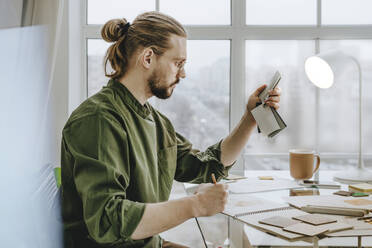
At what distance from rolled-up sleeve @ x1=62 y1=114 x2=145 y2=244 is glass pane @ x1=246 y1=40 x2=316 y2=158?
191cm

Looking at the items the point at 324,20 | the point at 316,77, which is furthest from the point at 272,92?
the point at 324,20

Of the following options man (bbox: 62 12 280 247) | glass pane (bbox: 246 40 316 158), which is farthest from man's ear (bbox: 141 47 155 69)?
glass pane (bbox: 246 40 316 158)

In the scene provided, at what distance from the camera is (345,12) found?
2.64m

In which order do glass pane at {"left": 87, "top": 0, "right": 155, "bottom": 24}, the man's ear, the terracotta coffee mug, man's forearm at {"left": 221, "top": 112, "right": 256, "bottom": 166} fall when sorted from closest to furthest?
the man's ear < man's forearm at {"left": 221, "top": 112, "right": 256, "bottom": 166} < the terracotta coffee mug < glass pane at {"left": 87, "top": 0, "right": 155, "bottom": 24}

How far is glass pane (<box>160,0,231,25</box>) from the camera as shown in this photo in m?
Result: 2.64

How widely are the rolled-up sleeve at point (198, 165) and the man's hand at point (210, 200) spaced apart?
466 mm

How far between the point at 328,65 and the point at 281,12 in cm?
100

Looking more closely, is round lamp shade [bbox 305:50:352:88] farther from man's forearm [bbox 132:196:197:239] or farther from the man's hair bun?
man's forearm [bbox 132:196:197:239]

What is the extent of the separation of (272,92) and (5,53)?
840 mm

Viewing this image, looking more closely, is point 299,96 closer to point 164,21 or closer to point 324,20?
point 324,20

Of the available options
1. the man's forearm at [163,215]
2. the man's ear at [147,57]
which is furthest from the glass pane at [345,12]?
the man's forearm at [163,215]

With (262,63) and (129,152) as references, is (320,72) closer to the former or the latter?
(262,63)

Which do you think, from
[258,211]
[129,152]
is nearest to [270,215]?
[258,211]

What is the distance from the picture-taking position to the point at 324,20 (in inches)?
104
